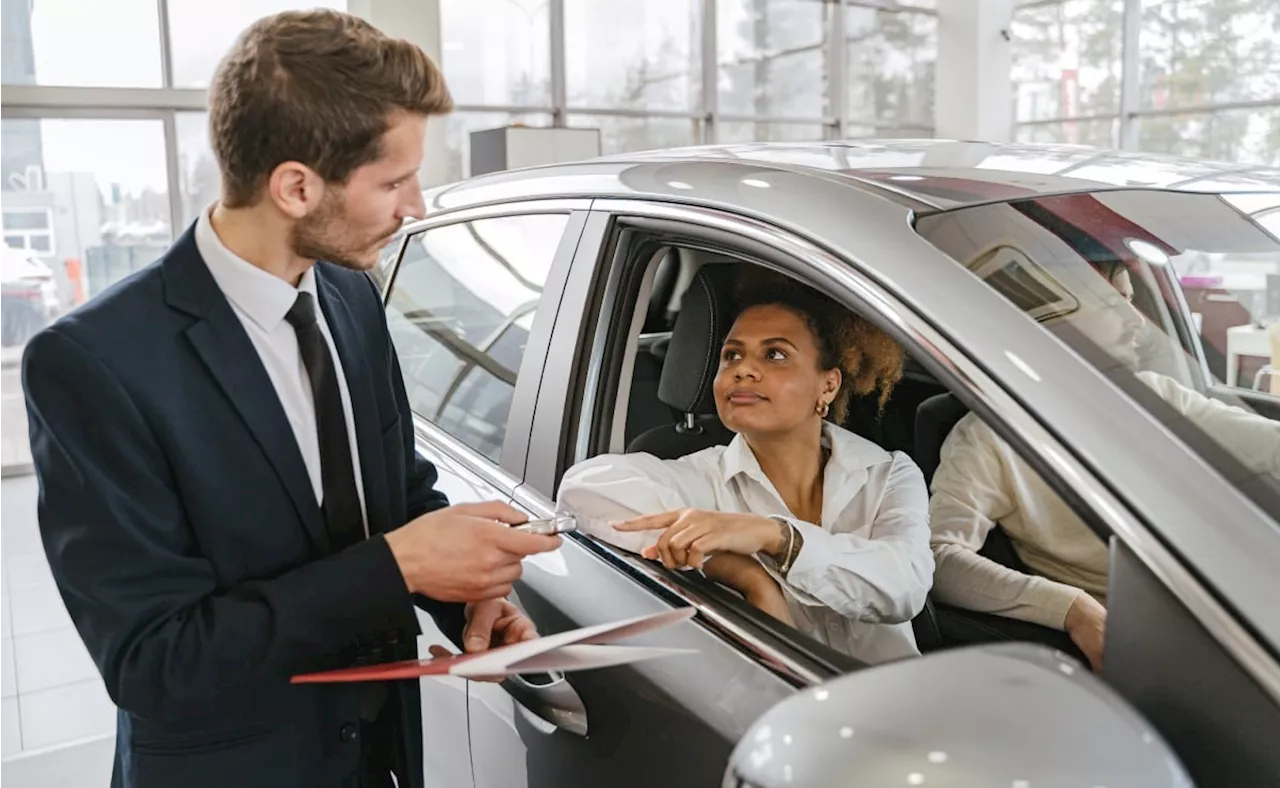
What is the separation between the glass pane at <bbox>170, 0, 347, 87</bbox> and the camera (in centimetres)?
838

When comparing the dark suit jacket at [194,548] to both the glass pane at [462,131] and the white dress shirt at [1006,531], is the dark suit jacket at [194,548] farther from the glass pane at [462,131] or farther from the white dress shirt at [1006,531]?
the glass pane at [462,131]

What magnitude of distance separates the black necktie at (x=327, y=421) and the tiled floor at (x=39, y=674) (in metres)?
2.29

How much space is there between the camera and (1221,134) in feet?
40.1

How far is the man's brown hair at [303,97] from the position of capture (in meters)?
1.15

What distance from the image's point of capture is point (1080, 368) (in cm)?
101

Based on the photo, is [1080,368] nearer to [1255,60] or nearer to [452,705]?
[452,705]

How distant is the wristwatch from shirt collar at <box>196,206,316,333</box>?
66cm

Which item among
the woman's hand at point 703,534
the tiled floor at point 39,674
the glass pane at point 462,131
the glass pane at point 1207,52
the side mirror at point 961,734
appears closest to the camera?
the side mirror at point 961,734

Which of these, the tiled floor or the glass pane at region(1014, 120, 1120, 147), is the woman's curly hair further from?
the glass pane at region(1014, 120, 1120, 147)

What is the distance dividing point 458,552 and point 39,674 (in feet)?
11.7

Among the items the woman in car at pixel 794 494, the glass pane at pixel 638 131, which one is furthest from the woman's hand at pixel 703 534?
the glass pane at pixel 638 131

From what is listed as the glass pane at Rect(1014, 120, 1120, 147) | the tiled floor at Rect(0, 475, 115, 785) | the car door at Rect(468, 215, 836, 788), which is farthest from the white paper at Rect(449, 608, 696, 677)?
the glass pane at Rect(1014, 120, 1120, 147)

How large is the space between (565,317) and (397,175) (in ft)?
1.49

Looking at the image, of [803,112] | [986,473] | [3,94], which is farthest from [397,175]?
[803,112]
